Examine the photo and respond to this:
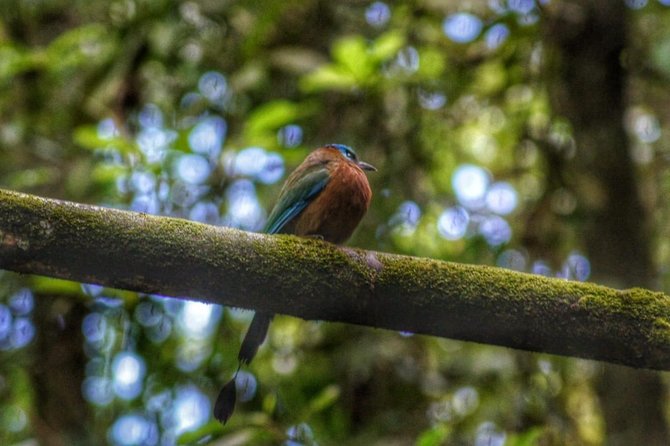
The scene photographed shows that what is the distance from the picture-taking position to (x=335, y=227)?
3734 mm

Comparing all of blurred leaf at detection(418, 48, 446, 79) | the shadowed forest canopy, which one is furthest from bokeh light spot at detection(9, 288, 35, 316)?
blurred leaf at detection(418, 48, 446, 79)

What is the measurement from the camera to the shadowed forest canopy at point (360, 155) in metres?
4.65

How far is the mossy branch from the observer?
2379 millimetres

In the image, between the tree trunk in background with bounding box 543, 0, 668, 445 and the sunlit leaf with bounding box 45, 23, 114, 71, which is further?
the sunlit leaf with bounding box 45, 23, 114, 71

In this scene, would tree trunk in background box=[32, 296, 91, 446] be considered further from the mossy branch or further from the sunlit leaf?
the mossy branch

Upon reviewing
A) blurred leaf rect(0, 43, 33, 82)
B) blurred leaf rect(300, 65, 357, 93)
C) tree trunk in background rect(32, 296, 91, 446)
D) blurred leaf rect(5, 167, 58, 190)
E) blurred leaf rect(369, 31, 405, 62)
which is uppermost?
blurred leaf rect(369, 31, 405, 62)

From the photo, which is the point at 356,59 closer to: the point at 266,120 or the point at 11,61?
the point at 266,120

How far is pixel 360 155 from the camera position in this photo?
514 cm

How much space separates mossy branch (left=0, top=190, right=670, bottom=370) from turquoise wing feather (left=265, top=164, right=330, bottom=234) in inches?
43.2

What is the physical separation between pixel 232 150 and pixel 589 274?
6.77 feet

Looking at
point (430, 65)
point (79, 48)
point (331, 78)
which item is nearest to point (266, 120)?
point (331, 78)

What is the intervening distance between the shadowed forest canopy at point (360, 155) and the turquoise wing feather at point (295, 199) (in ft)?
2.52

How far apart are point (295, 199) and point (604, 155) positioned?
82.0 inches

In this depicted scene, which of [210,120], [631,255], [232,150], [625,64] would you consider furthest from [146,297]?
[625,64]
